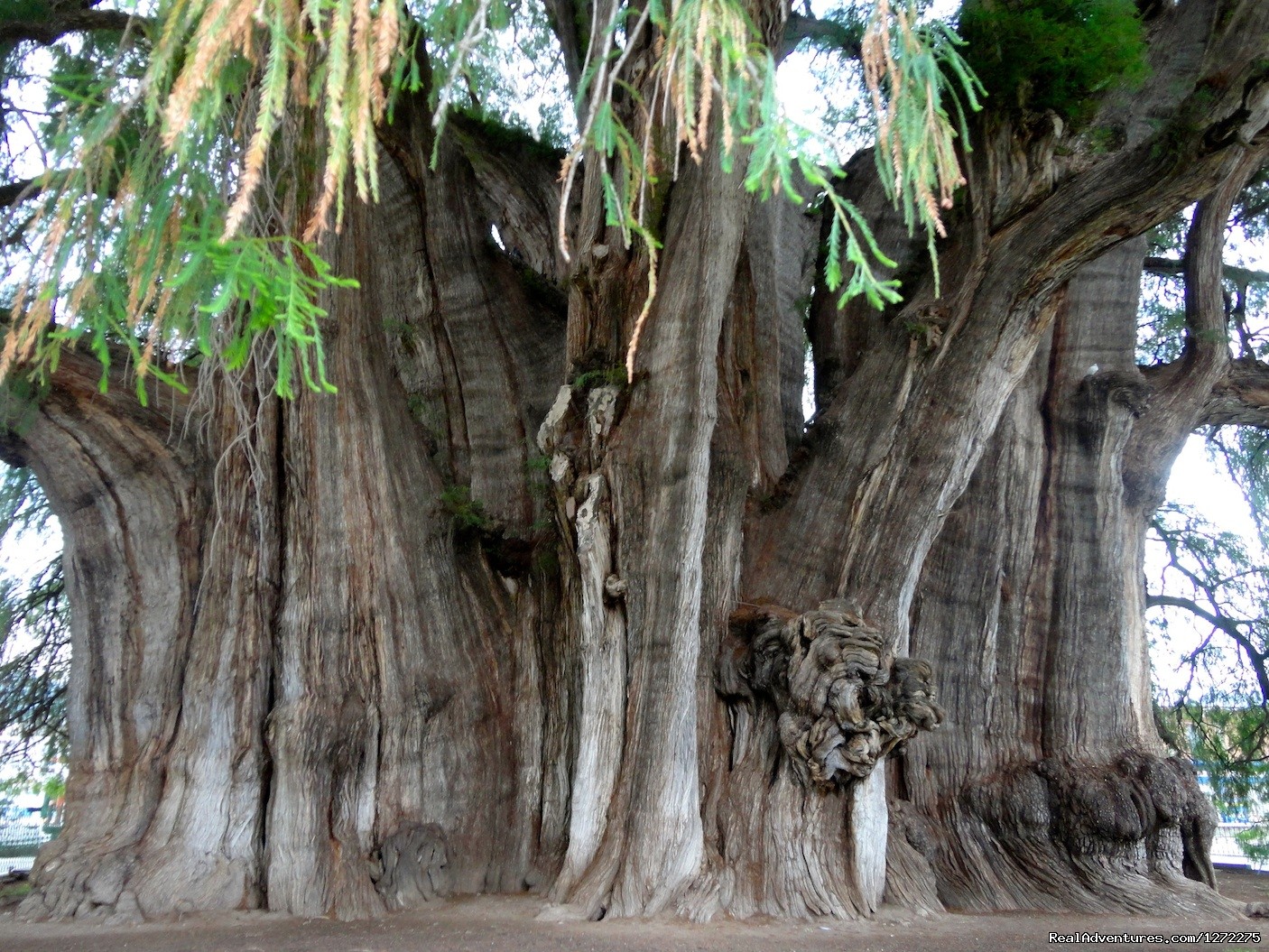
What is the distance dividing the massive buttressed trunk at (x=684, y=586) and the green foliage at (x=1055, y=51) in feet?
0.78

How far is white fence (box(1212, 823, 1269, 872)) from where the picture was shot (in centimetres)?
801

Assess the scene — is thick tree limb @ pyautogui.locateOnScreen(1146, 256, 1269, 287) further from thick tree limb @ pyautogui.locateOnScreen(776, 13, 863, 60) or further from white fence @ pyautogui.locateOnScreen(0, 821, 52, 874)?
white fence @ pyautogui.locateOnScreen(0, 821, 52, 874)

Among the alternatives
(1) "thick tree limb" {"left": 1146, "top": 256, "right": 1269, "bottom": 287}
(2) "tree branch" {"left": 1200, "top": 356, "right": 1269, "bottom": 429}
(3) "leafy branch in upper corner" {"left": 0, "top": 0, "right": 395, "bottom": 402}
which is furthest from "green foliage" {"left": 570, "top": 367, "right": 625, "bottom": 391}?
(1) "thick tree limb" {"left": 1146, "top": 256, "right": 1269, "bottom": 287}

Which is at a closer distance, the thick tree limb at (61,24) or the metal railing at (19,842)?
the thick tree limb at (61,24)

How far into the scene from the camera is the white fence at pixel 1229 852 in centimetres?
801

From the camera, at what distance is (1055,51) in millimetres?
5156

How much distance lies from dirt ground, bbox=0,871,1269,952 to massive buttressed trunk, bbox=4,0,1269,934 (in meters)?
0.20

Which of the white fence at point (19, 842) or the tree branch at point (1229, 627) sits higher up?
the tree branch at point (1229, 627)

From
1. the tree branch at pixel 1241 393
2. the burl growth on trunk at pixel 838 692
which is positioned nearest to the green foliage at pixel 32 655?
the burl growth on trunk at pixel 838 692

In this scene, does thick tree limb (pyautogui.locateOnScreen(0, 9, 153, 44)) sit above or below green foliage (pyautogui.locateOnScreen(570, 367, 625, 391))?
above

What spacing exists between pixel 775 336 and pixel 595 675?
250 centimetres

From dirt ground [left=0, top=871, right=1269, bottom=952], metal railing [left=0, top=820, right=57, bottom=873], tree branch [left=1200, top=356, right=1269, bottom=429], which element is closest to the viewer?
dirt ground [left=0, top=871, right=1269, bottom=952]

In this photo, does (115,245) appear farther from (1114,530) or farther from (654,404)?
(1114,530)

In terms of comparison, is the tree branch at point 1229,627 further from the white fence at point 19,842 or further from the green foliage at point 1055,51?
the white fence at point 19,842
